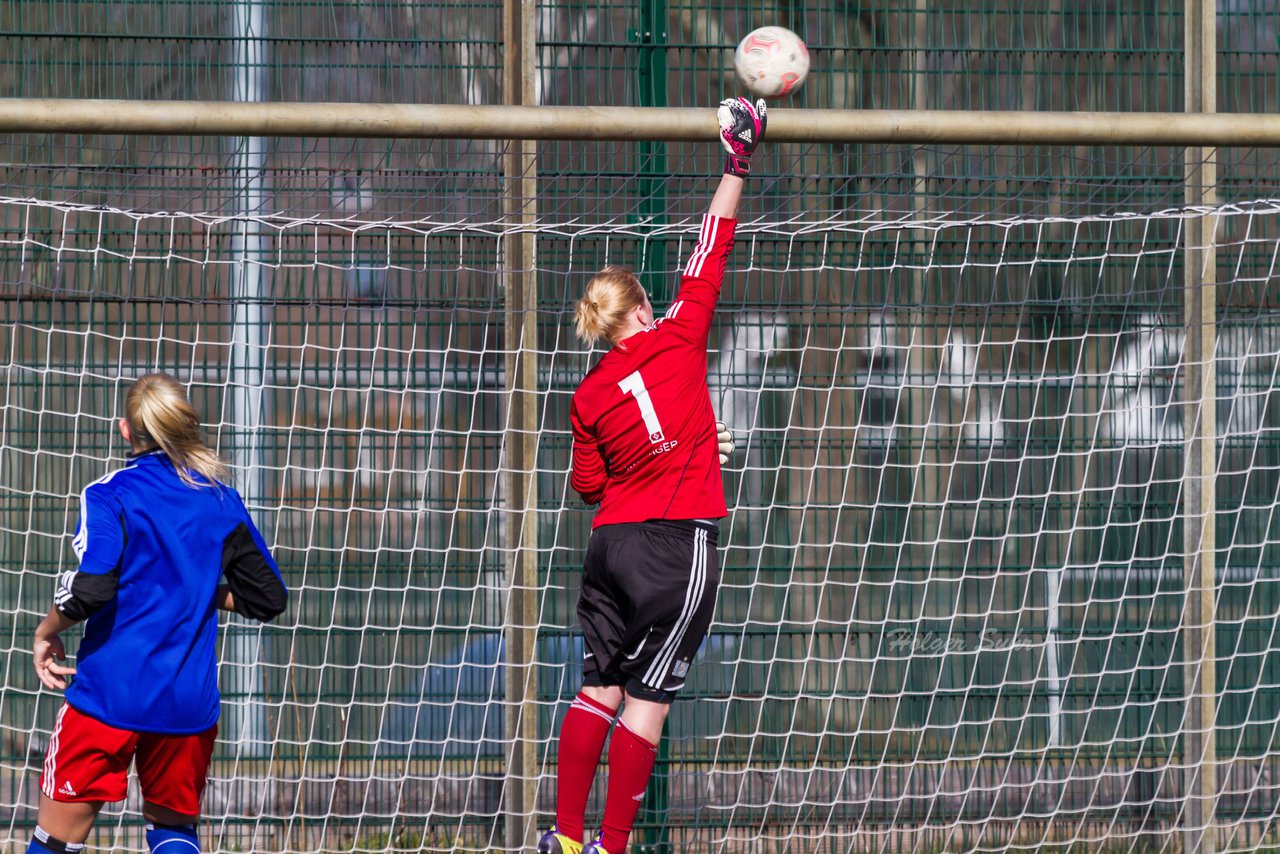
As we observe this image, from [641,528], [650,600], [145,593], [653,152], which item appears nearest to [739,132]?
[641,528]

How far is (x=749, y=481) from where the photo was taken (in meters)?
5.82

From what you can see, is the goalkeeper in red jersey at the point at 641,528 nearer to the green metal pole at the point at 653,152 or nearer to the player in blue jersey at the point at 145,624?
the player in blue jersey at the point at 145,624

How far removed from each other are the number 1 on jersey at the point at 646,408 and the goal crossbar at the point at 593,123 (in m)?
1.05

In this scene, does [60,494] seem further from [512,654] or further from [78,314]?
[512,654]

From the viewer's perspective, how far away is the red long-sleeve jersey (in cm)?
392

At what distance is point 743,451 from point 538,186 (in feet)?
4.76

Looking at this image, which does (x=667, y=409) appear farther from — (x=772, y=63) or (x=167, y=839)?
(x=167, y=839)

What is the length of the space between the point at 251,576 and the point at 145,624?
1.02ft

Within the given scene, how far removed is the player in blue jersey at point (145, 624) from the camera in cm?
358

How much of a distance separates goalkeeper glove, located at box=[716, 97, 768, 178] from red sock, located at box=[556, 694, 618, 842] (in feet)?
5.52

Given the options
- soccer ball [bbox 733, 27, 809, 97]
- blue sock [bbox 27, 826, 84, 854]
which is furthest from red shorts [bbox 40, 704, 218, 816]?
soccer ball [bbox 733, 27, 809, 97]

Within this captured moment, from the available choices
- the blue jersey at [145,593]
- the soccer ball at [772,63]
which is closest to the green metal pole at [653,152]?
the soccer ball at [772,63]

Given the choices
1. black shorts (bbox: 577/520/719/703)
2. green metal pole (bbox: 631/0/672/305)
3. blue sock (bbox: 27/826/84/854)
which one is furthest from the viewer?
green metal pole (bbox: 631/0/672/305)

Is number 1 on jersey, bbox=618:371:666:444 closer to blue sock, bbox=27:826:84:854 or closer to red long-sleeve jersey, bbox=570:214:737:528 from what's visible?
red long-sleeve jersey, bbox=570:214:737:528
